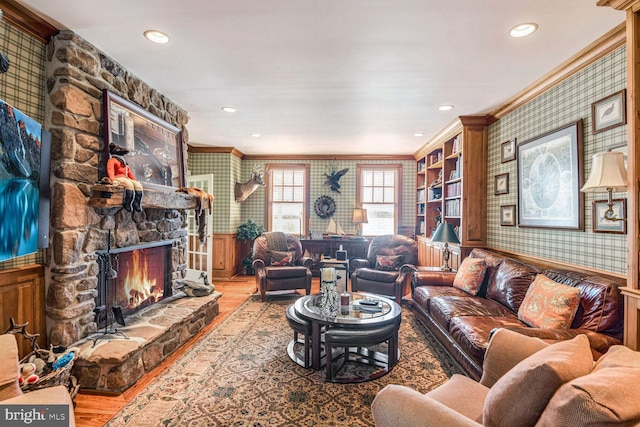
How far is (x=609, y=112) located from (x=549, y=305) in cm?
152

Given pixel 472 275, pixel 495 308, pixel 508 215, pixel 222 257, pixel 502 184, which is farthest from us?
pixel 222 257

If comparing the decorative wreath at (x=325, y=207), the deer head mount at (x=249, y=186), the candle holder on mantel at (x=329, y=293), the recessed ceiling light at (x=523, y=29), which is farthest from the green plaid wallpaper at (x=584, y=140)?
the deer head mount at (x=249, y=186)

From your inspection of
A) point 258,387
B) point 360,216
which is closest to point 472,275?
point 258,387

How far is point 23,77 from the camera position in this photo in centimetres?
223

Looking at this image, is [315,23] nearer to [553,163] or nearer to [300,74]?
[300,74]

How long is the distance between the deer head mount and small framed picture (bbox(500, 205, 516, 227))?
427 cm

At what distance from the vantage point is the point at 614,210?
7.79 feet

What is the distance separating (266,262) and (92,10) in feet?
13.0

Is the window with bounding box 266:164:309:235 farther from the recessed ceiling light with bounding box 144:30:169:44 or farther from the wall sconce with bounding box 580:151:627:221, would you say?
the wall sconce with bounding box 580:151:627:221

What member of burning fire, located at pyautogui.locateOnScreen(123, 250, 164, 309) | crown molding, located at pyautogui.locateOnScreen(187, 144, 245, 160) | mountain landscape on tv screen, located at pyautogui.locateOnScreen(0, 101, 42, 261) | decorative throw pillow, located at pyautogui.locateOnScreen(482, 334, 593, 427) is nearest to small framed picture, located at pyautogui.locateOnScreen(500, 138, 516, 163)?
decorative throw pillow, located at pyautogui.locateOnScreen(482, 334, 593, 427)

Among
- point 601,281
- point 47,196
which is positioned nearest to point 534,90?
point 601,281

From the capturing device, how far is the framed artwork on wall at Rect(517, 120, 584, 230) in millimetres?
2740

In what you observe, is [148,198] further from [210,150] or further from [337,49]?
[210,150]

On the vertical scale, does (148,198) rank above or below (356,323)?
above
